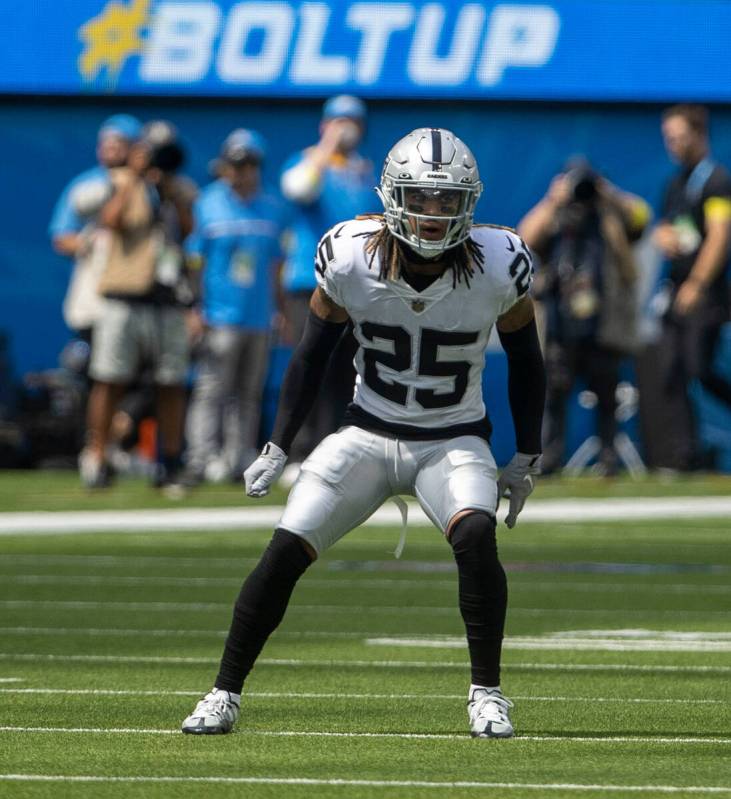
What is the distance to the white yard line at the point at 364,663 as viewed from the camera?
7.37m

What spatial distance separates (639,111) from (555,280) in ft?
11.8

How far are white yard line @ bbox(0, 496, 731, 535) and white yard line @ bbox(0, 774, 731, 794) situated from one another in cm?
749

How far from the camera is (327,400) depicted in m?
14.7

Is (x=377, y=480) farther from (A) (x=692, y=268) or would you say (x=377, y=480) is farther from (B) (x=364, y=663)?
(A) (x=692, y=268)

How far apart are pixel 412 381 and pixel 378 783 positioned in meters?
1.53

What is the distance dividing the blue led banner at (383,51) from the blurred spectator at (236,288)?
391 cm

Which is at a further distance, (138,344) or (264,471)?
(138,344)

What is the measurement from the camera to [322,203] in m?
15.2

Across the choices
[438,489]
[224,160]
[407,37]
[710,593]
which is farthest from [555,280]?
[438,489]

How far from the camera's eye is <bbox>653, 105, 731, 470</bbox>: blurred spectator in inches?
643

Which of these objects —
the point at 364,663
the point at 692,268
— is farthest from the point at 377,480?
the point at 692,268

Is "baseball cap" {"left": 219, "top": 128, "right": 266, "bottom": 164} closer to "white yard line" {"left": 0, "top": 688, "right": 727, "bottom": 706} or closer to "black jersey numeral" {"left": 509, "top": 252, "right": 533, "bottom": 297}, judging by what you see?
"white yard line" {"left": 0, "top": 688, "right": 727, "bottom": 706}

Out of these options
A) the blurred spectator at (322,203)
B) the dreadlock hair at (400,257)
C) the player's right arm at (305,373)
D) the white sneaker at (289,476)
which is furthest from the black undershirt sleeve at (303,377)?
the white sneaker at (289,476)

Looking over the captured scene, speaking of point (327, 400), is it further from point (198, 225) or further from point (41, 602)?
point (41, 602)
